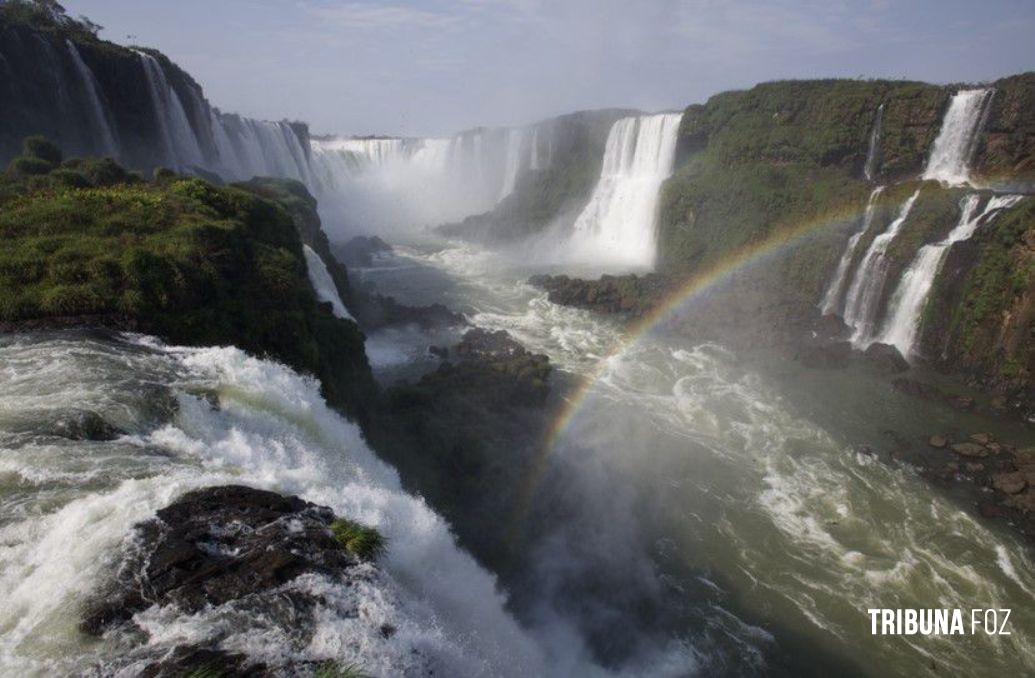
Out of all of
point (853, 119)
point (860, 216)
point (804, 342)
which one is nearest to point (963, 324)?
point (804, 342)

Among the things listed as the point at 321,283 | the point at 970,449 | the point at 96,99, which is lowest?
the point at 970,449

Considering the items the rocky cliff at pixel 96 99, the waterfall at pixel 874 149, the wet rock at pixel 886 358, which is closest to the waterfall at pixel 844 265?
the wet rock at pixel 886 358

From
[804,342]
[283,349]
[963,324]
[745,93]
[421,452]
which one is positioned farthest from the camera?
[745,93]

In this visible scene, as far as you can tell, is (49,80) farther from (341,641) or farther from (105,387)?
(341,641)

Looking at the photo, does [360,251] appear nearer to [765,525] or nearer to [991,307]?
[765,525]

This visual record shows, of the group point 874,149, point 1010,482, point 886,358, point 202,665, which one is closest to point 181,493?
point 202,665

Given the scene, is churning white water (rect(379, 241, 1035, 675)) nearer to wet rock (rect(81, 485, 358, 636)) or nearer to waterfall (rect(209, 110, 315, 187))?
wet rock (rect(81, 485, 358, 636))

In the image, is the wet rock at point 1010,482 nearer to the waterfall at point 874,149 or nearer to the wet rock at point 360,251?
the waterfall at point 874,149
